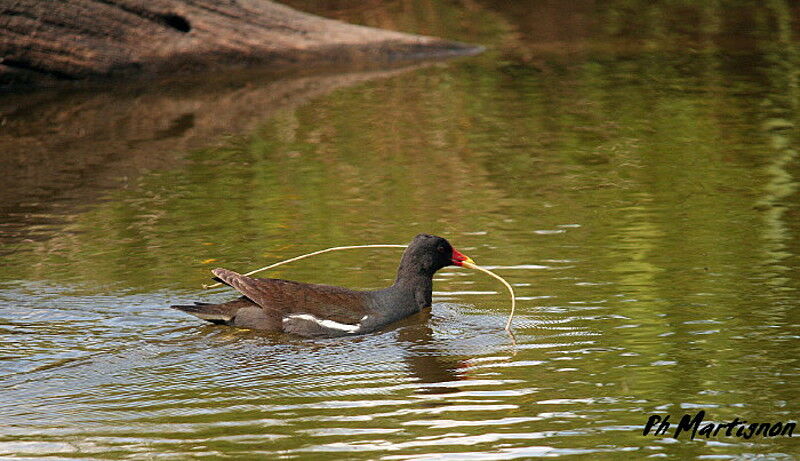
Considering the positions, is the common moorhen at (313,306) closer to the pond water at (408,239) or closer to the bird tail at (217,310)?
the bird tail at (217,310)

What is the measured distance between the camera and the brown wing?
30.5 ft

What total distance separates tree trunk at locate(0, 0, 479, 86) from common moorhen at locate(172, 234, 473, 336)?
10.8 m

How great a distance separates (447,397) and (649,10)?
20794 millimetres

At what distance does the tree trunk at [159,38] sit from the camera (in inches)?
763

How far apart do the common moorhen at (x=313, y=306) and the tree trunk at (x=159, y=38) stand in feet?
35.5

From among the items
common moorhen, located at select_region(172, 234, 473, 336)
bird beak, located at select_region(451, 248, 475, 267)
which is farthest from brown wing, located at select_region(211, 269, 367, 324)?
bird beak, located at select_region(451, 248, 475, 267)

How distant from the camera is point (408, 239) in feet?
37.4

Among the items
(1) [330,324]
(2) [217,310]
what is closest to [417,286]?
(1) [330,324]

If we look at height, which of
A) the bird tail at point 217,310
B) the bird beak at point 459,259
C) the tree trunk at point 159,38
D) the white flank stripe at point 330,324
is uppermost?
the tree trunk at point 159,38

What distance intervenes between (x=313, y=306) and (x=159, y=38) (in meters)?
12.1

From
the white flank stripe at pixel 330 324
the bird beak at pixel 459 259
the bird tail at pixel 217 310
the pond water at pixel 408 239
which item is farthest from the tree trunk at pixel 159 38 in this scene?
the white flank stripe at pixel 330 324

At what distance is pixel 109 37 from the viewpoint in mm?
20234

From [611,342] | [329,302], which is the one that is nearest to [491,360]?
[611,342]

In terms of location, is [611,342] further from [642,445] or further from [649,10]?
[649,10]
